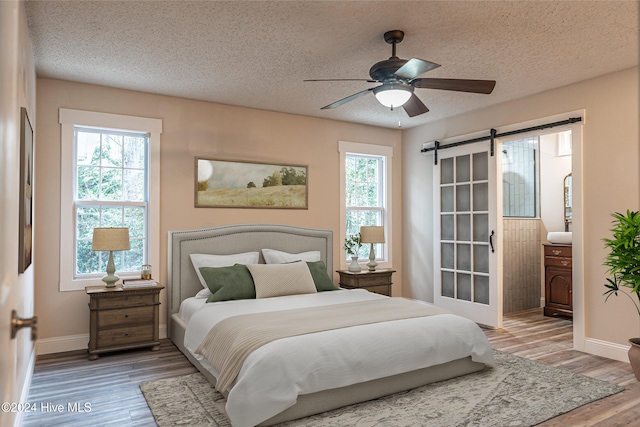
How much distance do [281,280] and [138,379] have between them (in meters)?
1.51

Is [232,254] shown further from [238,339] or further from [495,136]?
[495,136]

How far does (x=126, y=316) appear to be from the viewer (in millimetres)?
4082

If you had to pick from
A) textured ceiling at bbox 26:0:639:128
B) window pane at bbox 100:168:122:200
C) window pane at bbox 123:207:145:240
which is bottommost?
window pane at bbox 123:207:145:240

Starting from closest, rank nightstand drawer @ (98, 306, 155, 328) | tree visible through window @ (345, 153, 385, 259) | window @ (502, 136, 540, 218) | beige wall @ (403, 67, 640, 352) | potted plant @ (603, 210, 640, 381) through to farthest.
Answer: potted plant @ (603, 210, 640, 381) → beige wall @ (403, 67, 640, 352) → nightstand drawer @ (98, 306, 155, 328) → tree visible through window @ (345, 153, 385, 259) → window @ (502, 136, 540, 218)

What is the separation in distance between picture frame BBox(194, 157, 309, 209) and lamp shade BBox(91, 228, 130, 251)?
3.22 ft

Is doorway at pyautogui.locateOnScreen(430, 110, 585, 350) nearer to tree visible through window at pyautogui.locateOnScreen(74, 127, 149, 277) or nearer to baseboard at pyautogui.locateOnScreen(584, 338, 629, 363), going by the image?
baseboard at pyautogui.locateOnScreen(584, 338, 629, 363)

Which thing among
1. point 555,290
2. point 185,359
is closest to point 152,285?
point 185,359

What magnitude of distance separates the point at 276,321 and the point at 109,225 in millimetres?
2367

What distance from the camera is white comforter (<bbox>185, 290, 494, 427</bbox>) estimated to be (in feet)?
8.43

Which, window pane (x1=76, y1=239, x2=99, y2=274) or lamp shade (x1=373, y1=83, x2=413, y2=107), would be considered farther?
→ window pane (x1=76, y1=239, x2=99, y2=274)

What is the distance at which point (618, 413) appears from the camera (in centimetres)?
285

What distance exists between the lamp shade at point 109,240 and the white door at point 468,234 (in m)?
3.87

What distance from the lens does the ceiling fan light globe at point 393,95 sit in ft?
9.91

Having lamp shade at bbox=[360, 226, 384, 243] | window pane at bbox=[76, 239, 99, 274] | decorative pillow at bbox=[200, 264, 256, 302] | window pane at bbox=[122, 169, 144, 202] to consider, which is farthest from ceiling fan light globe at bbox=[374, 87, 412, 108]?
window pane at bbox=[76, 239, 99, 274]
